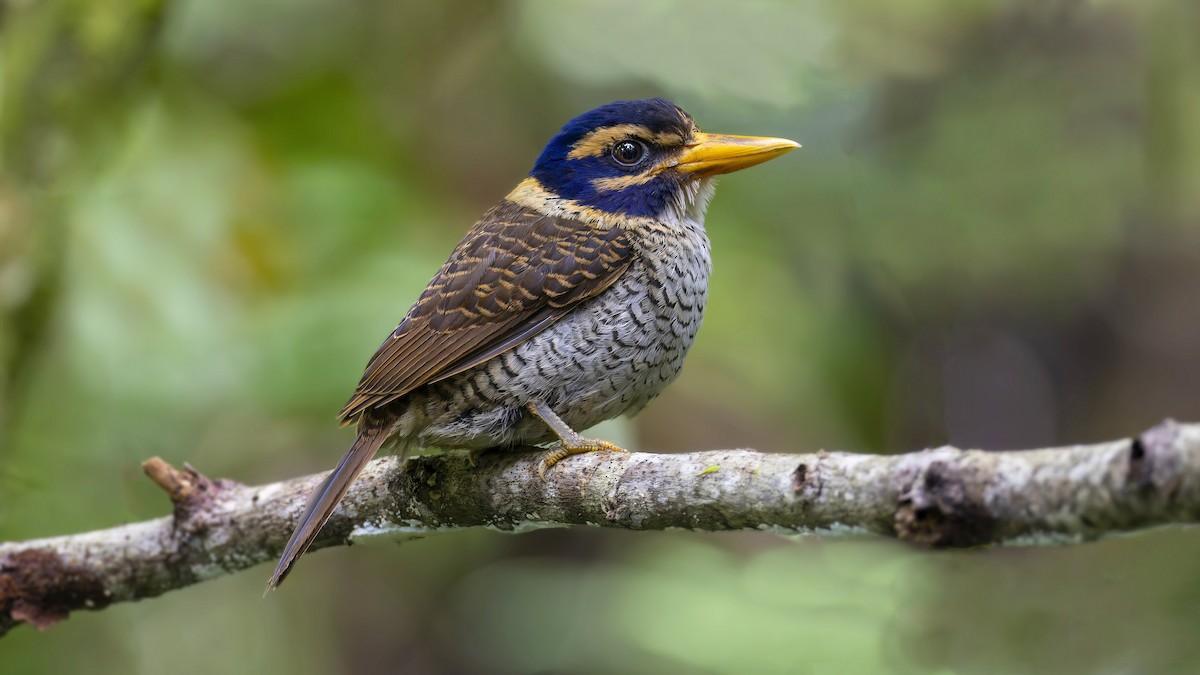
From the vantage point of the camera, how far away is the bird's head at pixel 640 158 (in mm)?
3342

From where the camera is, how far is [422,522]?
292 centimetres

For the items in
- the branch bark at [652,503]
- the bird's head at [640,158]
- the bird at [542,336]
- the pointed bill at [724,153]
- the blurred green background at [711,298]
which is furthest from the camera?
the blurred green background at [711,298]

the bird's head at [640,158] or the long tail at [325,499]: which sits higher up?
the bird's head at [640,158]

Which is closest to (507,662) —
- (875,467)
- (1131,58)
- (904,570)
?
(904,570)

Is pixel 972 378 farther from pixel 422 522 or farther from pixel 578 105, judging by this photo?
pixel 422 522

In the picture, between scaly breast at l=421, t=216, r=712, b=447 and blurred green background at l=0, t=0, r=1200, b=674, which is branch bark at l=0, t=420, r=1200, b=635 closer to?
scaly breast at l=421, t=216, r=712, b=447

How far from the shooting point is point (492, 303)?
303 cm

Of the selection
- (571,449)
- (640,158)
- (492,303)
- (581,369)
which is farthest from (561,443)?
(640,158)

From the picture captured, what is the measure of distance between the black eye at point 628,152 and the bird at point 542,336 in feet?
0.44

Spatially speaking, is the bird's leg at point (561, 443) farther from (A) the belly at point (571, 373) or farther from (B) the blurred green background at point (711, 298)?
(B) the blurred green background at point (711, 298)

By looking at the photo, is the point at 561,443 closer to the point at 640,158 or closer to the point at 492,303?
the point at 492,303

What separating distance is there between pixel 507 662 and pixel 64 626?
1.63m

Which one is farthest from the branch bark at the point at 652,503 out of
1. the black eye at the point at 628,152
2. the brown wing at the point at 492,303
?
the black eye at the point at 628,152

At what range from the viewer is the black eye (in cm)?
341
